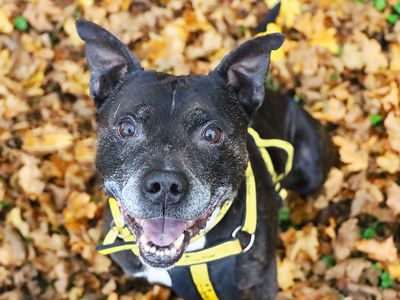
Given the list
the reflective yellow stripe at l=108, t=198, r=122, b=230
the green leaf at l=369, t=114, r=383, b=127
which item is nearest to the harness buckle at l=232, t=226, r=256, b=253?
the reflective yellow stripe at l=108, t=198, r=122, b=230

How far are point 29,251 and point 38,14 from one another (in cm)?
240

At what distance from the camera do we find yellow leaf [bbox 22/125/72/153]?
211 inches

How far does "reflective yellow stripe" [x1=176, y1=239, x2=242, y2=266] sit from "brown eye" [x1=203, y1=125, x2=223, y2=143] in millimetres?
714

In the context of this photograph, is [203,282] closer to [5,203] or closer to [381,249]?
[381,249]

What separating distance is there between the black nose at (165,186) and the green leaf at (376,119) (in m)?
3.04

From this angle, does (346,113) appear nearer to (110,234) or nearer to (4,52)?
(110,234)

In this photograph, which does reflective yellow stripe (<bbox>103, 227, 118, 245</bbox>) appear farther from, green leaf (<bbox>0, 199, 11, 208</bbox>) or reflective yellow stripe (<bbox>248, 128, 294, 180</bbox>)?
green leaf (<bbox>0, 199, 11, 208</bbox>)

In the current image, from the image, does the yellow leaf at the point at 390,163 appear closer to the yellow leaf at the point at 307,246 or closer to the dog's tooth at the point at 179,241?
the yellow leaf at the point at 307,246

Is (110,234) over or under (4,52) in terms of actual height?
under

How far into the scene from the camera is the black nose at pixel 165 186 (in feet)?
10.8

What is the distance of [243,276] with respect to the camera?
168 inches

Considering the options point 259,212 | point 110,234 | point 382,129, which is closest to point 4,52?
point 110,234

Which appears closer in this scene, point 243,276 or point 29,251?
point 243,276

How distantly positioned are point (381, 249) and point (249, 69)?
219 centimetres
